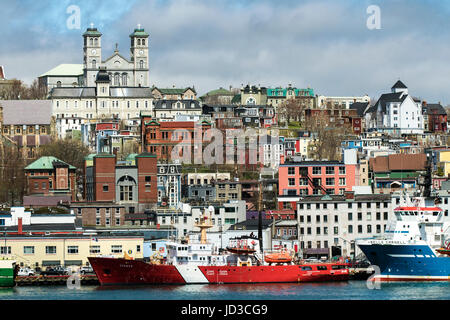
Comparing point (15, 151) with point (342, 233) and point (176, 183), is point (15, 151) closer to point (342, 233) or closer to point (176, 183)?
point (176, 183)

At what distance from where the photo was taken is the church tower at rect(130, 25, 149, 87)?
151 meters

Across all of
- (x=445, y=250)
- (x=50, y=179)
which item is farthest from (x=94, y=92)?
(x=445, y=250)

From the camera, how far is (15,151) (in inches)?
4045

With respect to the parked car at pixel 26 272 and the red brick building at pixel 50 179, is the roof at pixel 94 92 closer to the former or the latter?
the red brick building at pixel 50 179

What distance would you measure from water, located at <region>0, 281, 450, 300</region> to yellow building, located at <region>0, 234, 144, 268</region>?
16.3 ft

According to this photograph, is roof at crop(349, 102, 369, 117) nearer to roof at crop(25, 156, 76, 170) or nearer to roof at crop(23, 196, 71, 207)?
roof at crop(25, 156, 76, 170)

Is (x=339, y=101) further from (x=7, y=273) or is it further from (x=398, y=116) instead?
(x=7, y=273)

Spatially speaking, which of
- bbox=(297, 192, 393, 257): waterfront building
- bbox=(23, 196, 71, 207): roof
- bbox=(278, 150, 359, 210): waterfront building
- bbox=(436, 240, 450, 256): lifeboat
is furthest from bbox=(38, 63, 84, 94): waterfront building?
bbox=(436, 240, 450, 256): lifeboat

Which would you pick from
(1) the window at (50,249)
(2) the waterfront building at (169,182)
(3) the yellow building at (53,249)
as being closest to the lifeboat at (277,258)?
(3) the yellow building at (53,249)

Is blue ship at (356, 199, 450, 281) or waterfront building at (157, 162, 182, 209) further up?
waterfront building at (157, 162, 182, 209)

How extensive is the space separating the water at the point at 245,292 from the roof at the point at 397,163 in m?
38.2

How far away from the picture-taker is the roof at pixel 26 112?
116m

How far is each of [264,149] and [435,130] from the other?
1639 inches
